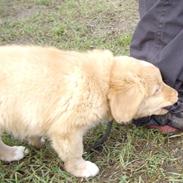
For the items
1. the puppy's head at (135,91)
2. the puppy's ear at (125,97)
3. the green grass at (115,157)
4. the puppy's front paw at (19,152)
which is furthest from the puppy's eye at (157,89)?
the puppy's front paw at (19,152)

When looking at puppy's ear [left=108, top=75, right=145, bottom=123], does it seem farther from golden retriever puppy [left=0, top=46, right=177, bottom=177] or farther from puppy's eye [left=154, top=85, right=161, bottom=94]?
puppy's eye [left=154, top=85, right=161, bottom=94]

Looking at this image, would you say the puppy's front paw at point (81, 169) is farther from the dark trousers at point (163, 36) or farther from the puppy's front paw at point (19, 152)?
the dark trousers at point (163, 36)

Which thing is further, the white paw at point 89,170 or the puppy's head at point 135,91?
the white paw at point 89,170

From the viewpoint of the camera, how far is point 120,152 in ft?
10.2

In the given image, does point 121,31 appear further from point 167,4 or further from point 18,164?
point 18,164

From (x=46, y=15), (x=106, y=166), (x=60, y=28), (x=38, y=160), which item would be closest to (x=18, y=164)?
A: (x=38, y=160)

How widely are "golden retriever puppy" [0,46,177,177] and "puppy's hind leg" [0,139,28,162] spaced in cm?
27

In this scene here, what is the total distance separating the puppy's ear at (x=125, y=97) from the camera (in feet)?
8.71

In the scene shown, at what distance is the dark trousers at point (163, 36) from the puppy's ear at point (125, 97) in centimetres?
52

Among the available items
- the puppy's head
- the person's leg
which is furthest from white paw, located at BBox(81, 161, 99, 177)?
the person's leg

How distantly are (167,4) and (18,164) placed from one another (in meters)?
1.42

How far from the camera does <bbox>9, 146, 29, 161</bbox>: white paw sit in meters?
3.06

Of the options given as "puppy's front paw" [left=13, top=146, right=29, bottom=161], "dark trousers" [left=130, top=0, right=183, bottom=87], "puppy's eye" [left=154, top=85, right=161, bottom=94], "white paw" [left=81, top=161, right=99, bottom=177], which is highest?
"dark trousers" [left=130, top=0, right=183, bottom=87]

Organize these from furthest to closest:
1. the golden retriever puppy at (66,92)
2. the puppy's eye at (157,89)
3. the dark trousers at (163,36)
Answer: the dark trousers at (163,36), the puppy's eye at (157,89), the golden retriever puppy at (66,92)
